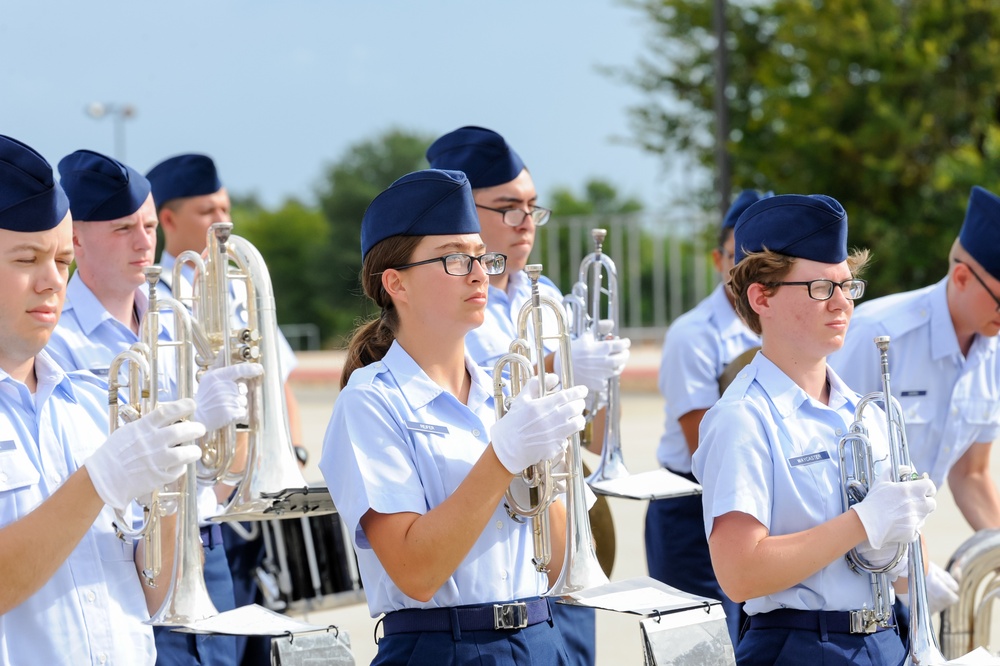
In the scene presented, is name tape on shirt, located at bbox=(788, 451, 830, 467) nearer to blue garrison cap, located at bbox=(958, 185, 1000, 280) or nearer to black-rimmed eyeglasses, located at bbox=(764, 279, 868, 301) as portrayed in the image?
black-rimmed eyeglasses, located at bbox=(764, 279, 868, 301)

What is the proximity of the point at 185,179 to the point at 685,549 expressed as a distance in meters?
2.64

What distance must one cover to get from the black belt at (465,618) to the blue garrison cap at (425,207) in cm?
90

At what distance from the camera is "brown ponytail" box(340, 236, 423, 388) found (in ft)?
10.7

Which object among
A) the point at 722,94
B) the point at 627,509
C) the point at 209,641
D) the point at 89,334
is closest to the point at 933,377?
the point at 209,641

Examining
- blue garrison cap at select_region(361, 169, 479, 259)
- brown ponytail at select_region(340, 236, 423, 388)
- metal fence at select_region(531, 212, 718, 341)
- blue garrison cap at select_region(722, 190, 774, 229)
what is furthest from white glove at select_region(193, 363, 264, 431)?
metal fence at select_region(531, 212, 718, 341)

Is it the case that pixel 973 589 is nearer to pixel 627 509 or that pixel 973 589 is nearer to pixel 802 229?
pixel 802 229

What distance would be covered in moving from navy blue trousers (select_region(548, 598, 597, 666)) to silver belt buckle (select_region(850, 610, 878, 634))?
1438mm

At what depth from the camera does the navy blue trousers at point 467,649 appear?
3047 millimetres

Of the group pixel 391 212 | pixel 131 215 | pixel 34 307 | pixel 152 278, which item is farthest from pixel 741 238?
pixel 131 215

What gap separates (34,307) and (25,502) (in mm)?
407

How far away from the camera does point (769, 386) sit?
335 centimetres

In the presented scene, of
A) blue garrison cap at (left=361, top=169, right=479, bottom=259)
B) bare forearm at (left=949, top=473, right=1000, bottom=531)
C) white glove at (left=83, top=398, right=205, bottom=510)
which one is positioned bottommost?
bare forearm at (left=949, top=473, right=1000, bottom=531)

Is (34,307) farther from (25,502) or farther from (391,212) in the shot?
(391,212)

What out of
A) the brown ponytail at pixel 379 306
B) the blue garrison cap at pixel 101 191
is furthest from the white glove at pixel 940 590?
the blue garrison cap at pixel 101 191
